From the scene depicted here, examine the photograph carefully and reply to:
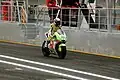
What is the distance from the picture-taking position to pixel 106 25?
66.4 feet

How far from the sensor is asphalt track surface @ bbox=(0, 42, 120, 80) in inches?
497

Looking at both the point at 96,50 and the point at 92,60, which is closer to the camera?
the point at 92,60

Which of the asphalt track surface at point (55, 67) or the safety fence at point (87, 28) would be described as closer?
the asphalt track surface at point (55, 67)

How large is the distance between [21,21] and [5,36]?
1.45m

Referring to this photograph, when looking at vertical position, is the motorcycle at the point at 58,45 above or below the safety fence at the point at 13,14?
below

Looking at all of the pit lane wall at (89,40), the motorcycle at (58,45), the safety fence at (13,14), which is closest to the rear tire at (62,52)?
the motorcycle at (58,45)

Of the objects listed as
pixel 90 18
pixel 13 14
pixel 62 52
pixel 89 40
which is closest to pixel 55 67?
pixel 62 52

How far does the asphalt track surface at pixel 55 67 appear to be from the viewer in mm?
12625

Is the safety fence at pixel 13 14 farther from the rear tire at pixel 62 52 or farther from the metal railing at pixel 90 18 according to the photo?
the rear tire at pixel 62 52

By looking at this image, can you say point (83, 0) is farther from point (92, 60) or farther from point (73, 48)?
point (92, 60)

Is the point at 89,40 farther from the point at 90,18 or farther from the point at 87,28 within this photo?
the point at 90,18

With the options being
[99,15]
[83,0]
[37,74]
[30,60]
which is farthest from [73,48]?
[37,74]

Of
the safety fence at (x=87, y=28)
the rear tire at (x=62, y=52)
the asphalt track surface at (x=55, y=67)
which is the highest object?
the safety fence at (x=87, y=28)

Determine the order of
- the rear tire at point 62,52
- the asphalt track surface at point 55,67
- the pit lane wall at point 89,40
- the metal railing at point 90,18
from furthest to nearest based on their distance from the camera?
1. the metal railing at point 90,18
2. the pit lane wall at point 89,40
3. the rear tire at point 62,52
4. the asphalt track surface at point 55,67
